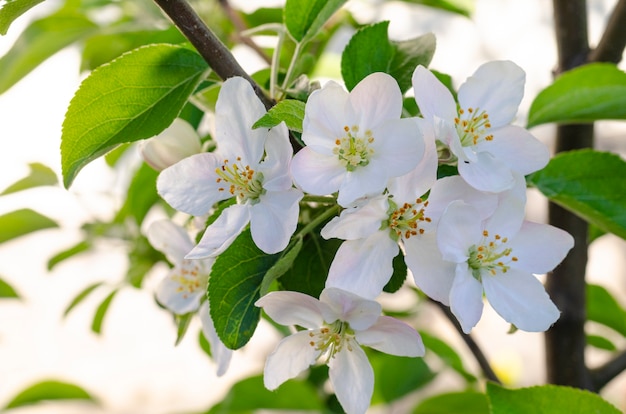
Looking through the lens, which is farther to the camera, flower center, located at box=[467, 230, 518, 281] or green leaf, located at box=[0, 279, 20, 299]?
green leaf, located at box=[0, 279, 20, 299]

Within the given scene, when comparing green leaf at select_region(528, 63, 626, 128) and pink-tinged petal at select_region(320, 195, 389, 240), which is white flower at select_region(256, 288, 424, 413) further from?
green leaf at select_region(528, 63, 626, 128)

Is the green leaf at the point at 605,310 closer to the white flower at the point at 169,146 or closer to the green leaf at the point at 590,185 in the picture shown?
the green leaf at the point at 590,185

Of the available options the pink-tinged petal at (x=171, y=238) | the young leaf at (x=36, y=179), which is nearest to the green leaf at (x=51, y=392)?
the young leaf at (x=36, y=179)

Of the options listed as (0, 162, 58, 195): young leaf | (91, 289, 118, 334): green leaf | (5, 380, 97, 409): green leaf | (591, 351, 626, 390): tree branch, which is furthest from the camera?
(5, 380, 97, 409): green leaf

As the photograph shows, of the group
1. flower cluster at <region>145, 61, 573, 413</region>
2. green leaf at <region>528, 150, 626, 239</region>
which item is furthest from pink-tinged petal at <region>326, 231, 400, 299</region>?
green leaf at <region>528, 150, 626, 239</region>

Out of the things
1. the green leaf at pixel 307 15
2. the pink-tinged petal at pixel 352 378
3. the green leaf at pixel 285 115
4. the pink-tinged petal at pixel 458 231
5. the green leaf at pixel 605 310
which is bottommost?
A: the green leaf at pixel 605 310

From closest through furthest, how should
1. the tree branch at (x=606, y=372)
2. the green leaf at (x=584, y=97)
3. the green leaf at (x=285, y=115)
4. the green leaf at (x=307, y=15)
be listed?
the green leaf at (x=285, y=115) → the green leaf at (x=307, y=15) → the green leaf at (x=584, y=97) → the tree branch at (x=606, y=372)
